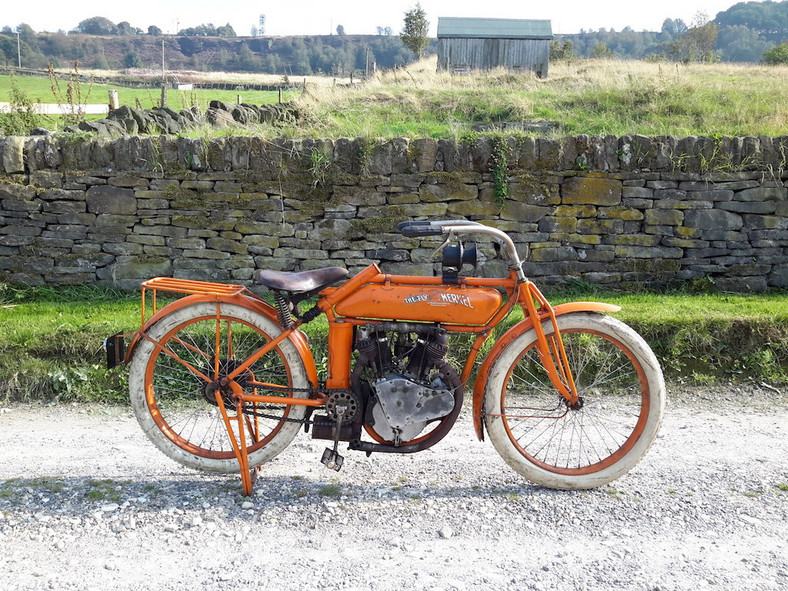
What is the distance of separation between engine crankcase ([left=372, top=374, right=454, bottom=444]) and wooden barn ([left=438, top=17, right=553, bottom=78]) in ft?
74.3

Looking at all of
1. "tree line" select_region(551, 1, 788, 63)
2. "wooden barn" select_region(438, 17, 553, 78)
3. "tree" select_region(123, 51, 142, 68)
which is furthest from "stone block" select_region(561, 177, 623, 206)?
"tree" select_region(123, 51, 142, 68)

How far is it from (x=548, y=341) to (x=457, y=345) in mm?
1985

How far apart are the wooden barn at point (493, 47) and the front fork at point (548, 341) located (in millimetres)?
22354

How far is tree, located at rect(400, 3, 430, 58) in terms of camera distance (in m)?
32.2

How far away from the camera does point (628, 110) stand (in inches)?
423

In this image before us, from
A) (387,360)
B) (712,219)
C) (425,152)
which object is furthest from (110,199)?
(712,219)

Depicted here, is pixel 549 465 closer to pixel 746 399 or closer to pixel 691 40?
pixel 746 399

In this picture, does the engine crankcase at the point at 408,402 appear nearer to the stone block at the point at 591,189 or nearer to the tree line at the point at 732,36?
the stone block at the point at 591,189

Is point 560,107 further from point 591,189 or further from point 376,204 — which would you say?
point 376,204

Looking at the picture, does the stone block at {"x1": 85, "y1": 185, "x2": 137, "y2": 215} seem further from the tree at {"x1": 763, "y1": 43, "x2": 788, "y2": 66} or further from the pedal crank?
the tree at {"x1": 763, "y1": 43, "x2": 788, "y2": 66}

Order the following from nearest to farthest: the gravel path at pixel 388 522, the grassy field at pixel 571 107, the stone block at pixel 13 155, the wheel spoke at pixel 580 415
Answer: the gravel path at pixel 388 522 → the wheel spoke at pixel 580 415 → the stone block at pixel 13 155 → the grassy field at pixel 571 107

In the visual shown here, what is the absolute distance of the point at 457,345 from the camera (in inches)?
235

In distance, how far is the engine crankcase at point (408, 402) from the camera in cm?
380

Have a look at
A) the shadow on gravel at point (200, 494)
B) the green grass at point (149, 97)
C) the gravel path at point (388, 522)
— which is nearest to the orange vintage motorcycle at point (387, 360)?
the shadow on gravel at point (200, 494)
